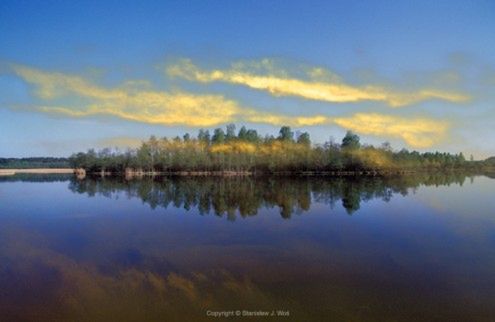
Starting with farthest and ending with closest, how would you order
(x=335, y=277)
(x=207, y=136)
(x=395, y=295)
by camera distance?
(x=207, y=136)
(x=335, y=277)
(x=395, y=295)

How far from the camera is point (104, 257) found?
12.6m

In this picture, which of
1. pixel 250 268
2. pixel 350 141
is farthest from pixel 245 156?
pixel 250 268

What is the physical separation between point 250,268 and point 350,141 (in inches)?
3920

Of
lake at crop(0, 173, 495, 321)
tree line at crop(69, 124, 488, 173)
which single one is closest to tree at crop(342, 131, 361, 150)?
tree line at crop(69, 124, 488, 173)

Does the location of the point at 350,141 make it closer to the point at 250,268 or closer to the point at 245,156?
the point at 245,156

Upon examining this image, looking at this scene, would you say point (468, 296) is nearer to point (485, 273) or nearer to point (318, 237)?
point (485, 273)

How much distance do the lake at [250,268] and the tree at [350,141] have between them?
Answer: 8655 centimetres

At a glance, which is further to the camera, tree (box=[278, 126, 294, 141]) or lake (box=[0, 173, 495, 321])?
tree (box=[278, 126, 294, 141])

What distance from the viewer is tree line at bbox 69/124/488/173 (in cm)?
10469

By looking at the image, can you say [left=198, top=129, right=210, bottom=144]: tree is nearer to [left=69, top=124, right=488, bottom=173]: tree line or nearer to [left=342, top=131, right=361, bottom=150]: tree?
[left=69, top=124, right=488, bottom=173]: tree line

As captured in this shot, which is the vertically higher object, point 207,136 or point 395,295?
point 207,136

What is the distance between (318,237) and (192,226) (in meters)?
6.02

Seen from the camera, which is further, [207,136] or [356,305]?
[207,136]

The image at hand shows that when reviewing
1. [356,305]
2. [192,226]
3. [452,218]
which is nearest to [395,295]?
[356,305]
